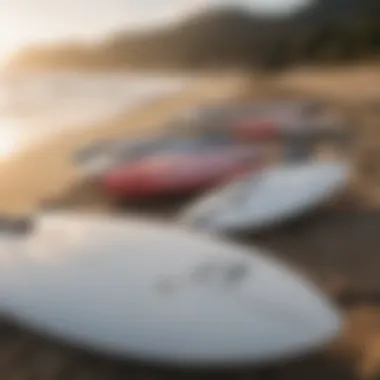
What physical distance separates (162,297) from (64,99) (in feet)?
2.73

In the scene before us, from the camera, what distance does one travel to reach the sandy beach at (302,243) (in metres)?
0.40

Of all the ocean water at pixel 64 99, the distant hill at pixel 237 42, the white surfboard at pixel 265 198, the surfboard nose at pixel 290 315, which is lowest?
the surfboard nose at pixel 290 315

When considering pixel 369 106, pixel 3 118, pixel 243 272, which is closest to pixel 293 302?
pixel 243 272

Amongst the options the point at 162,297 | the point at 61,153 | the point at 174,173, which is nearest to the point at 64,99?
the point at 61,153

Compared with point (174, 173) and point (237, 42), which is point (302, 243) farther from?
point (237, 42)

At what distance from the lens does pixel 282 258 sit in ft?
1.72

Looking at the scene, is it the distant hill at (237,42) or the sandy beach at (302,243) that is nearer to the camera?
the sandy beach at (302,243)

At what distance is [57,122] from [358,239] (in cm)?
56

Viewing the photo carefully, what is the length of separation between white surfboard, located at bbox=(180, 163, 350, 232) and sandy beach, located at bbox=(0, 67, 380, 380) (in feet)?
0.04

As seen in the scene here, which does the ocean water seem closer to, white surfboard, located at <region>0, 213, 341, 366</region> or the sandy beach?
the sandy beach

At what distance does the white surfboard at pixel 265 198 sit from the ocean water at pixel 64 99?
307 mm

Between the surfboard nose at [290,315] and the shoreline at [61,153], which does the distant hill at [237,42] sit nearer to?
the shoreline at [61,153]

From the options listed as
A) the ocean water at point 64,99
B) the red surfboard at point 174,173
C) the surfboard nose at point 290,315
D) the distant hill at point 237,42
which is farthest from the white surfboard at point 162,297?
the distant hill at point 237,42

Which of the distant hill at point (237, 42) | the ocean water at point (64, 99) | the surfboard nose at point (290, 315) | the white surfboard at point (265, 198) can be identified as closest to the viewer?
the surfboard nose at point (290, 315)
